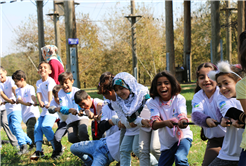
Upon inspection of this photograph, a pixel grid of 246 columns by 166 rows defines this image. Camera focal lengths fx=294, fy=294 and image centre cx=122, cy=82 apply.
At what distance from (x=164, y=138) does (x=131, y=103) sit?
24.3 inches

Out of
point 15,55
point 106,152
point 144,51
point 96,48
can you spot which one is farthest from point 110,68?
point 106,152

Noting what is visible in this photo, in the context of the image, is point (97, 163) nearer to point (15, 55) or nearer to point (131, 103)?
point (131, 103)

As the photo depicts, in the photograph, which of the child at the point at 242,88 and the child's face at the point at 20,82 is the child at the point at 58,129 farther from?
the child at the point at 242,88

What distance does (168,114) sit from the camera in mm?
3707

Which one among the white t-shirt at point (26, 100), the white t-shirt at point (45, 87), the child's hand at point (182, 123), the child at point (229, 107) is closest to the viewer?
the child at point (229, 107)

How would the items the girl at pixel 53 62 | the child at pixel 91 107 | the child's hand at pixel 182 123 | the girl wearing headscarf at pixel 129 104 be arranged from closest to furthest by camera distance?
1. the child's hand at pixel 182 123
2. the girl wearing headscarf at pixel 129 104
3. the child at pixel 91 107
4. the girl at pixel 53 62

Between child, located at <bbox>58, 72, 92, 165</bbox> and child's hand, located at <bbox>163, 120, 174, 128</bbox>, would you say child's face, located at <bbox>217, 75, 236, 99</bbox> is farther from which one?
child, located at <bbox>58, 72, 92, 165</bbox>

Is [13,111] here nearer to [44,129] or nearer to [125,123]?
[44,129]

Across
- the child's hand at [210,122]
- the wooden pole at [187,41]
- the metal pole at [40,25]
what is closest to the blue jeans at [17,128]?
the child's hand at [210,122]

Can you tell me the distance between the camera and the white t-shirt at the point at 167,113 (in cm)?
365

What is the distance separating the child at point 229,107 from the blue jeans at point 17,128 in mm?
A: 4665

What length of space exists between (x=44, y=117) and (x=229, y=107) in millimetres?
4062

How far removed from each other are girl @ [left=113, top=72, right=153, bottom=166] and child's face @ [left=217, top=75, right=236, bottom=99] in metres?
1.10

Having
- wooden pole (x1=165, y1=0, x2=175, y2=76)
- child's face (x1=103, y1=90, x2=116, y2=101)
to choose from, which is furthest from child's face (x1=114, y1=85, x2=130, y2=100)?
wooden pole (x1=165, y1=0, x2=175, y2=76)
